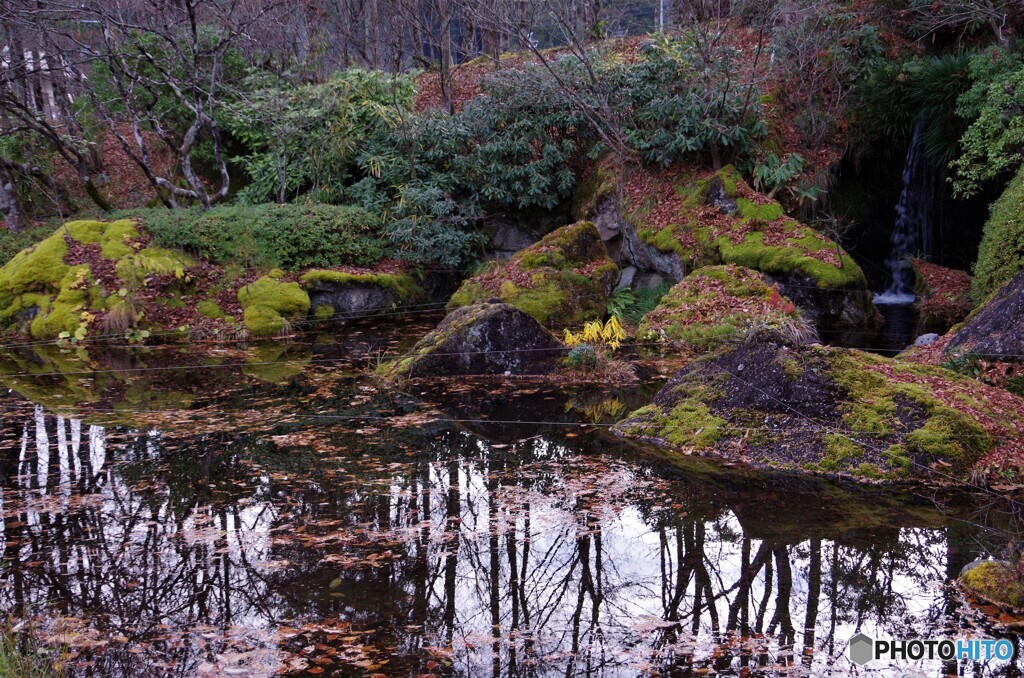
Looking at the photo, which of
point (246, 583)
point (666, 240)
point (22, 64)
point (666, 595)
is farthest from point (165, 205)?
point (666, 595)

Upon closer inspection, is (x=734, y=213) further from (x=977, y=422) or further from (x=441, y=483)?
(x=441, y=483)

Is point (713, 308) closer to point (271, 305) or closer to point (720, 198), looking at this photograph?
point (720, 198)

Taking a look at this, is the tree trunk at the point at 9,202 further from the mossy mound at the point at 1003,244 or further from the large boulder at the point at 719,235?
the mossy mound at the point at 1003,244

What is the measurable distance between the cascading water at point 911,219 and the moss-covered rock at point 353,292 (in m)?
8.11

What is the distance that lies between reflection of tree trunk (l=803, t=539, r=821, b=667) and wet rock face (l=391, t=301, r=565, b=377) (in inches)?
193

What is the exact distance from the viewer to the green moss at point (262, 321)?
483 inches

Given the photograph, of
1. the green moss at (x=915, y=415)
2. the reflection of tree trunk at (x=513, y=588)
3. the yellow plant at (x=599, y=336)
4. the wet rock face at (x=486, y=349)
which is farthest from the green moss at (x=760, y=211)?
the reflection of tree trunk at (x=513, y=588)

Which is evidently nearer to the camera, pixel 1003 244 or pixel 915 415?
pixel 915 415

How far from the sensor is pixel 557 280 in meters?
12.3

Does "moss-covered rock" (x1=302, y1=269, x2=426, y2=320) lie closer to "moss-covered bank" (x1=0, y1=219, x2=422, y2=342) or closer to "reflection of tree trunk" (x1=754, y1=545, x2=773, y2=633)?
"moss-covered bank" (x1=0, y1=219, x2=422, y2=342)

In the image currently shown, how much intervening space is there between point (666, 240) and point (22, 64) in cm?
1191

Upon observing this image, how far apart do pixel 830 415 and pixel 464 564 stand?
128 inches

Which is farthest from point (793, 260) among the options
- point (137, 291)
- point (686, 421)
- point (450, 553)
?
point (137, 291)

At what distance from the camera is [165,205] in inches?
648
